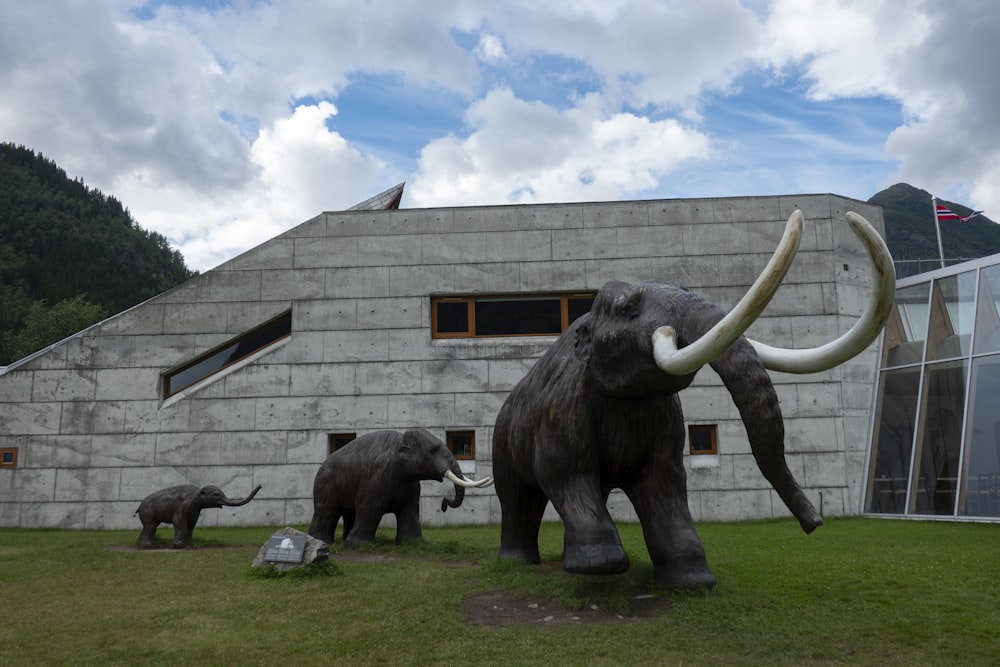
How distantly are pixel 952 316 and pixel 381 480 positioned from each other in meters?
11.3

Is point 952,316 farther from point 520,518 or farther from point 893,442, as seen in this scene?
point 520,518

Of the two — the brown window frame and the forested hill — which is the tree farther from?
the brown window frame

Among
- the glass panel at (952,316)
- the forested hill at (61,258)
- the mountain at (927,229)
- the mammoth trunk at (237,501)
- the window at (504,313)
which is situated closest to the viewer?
the mammoth trunk at (237,501)

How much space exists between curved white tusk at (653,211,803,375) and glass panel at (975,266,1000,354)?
36.9ft

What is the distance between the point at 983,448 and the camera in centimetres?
1262

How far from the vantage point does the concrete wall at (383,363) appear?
1470 centimetres

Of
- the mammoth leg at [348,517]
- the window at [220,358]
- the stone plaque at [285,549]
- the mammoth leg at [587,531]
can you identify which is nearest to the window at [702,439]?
the mammoth leg at [348,517]

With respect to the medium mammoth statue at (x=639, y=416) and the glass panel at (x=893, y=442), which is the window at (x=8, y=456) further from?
the glass panel at (x=893, y=442)

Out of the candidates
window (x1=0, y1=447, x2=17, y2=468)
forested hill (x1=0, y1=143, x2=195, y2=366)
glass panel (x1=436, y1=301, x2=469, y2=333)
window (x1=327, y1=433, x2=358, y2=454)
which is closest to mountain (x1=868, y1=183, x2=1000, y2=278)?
glass panel (x1=436, y1=301, x2=469, y2=333)

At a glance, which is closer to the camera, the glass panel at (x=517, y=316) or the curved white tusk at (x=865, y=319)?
the curved white tusk at (x=865, y=319)

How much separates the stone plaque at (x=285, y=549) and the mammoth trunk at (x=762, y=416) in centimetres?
459

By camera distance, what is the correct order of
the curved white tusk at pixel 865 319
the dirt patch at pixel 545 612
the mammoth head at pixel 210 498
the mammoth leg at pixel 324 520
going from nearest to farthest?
1. the curved white tusk at pixel 865 319
2. the dirt patch at pixel 545 612
3. the mammoth leg at pixel 324 520
4. the mammoth head at pixel 210 498

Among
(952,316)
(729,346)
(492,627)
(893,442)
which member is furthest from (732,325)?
(952,316)

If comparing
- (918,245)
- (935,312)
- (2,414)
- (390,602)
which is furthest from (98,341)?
(918,245)
